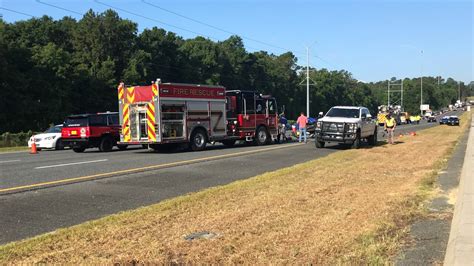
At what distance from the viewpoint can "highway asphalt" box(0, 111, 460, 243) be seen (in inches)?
324

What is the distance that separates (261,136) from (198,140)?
4.96 m

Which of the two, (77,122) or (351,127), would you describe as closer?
(351,127)

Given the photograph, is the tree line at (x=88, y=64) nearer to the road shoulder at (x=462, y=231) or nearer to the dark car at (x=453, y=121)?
the dark car at (x=453, y=121)

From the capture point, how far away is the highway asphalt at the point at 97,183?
8.23m

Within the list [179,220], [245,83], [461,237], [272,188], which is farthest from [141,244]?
[245,83]

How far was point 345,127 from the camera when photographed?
22594mm

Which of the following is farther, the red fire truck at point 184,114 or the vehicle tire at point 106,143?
the vehicle tire at point 106,143

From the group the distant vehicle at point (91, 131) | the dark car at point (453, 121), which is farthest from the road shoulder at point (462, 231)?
the dark car at point (453, 121)

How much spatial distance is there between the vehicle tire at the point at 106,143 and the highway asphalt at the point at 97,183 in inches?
229

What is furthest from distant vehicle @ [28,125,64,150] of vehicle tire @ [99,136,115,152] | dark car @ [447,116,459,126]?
dark car @ [447,116,459,126]

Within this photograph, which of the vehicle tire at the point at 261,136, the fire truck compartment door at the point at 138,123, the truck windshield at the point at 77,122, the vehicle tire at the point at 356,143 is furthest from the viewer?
the vehicle tire at the point at 261,136

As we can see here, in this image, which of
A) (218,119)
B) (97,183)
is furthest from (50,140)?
(97,183)

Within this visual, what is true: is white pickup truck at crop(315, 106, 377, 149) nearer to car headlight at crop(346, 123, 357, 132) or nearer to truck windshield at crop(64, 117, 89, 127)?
car headlight at crop(346, 123, 357, 132)

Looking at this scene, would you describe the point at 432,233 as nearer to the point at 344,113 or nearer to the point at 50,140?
the point at 344,113
